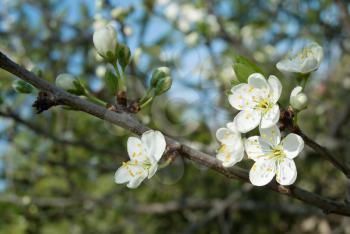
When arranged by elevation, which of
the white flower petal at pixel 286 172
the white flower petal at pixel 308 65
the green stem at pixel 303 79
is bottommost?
the white flower petal at pixel 286 172

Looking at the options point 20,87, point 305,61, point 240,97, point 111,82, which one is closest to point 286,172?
point 240,97

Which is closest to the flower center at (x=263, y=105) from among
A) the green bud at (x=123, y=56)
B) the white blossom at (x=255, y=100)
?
the white blossom at (x=255, y=100)

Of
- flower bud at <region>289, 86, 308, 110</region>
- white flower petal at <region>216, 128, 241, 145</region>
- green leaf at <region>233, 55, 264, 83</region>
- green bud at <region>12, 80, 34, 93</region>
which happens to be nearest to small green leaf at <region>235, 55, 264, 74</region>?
green leaf at <region>233, 55, 264, 83</region>

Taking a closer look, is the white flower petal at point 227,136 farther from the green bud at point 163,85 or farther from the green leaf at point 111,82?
the green leaf at point 111,82

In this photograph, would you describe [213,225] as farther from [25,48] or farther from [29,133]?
[25,48]

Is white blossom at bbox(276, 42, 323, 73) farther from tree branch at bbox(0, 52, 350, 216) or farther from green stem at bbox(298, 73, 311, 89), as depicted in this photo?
tree branch at bbox(0, 52, 350, 216)

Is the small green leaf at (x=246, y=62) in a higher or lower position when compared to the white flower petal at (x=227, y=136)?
higher
